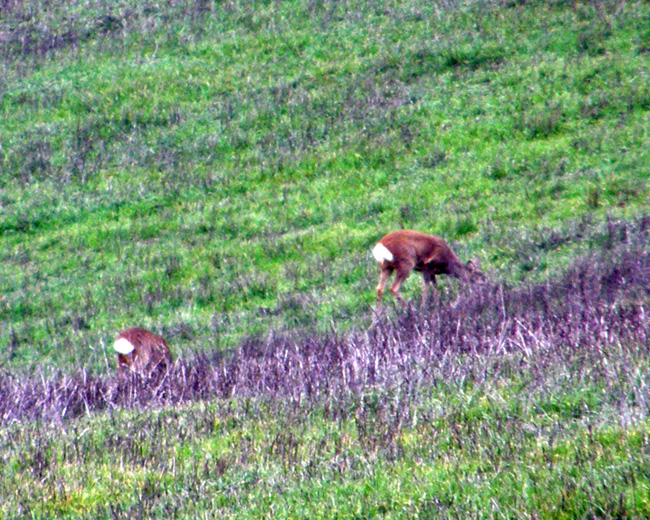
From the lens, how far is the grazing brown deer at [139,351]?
8.88m

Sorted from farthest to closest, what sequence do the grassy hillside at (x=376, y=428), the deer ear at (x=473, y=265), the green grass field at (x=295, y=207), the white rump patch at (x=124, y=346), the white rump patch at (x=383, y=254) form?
1. the white rump patch at (x=383, y=254)
2. the deer ear at (x=473, y=265)
3. the white rump patch at (x=124, y=346)
4. the green grass field at (x=295, y=207)
5. the grassy hillside at (x=376, y=428)

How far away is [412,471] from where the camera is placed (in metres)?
4.22

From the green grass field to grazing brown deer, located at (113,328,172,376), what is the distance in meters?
0.32

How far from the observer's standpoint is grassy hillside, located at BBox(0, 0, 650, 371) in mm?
12758

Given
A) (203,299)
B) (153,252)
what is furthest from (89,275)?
(203,299)

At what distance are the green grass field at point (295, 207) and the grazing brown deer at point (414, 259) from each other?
0.40 meters

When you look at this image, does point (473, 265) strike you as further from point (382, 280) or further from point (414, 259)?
point (382, 280)

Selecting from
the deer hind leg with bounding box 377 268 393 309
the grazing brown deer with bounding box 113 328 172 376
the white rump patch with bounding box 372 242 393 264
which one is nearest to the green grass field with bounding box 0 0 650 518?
the deer hind leg with bounding box 377 268 393 309

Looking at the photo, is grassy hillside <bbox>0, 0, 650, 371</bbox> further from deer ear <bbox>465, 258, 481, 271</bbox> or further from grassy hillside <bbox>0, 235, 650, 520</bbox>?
grassy hillside <bbox>0, 235, 650, 520</bbox>

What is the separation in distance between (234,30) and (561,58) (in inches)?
341

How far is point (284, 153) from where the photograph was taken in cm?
1823

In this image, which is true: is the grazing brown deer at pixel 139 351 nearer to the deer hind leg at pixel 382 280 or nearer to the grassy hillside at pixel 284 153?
the grassy hillside at pixel 284 153

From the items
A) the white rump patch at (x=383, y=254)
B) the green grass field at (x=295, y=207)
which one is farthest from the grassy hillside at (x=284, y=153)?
the white rump patch at (x=383, y=254)

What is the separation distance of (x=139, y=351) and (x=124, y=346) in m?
0.16
